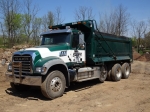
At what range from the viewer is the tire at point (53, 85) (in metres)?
6.40

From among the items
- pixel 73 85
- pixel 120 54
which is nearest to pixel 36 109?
pixel 73 85

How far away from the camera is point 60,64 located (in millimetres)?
6984

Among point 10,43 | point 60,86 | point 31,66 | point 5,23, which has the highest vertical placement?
point 5,23

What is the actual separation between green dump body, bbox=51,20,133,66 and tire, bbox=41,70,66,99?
103 inches

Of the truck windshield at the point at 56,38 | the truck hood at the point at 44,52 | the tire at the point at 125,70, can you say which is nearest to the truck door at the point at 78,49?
the truck windshield at the point at 56,38

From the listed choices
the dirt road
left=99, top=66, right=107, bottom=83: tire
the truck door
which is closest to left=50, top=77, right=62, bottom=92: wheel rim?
the dirt road

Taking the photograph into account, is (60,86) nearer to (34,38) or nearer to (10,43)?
(10,43)

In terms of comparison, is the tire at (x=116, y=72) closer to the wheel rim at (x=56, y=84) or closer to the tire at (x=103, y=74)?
the tire at (x=103, y=74)

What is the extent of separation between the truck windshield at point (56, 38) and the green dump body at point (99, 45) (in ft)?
3.35

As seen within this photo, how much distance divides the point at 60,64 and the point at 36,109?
6.62 feet

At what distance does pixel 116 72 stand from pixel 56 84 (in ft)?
17.4

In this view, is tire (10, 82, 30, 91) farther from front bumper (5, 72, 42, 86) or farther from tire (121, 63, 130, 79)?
tire (121, 63, 130, 79)

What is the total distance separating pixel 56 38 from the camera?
26.1 ft

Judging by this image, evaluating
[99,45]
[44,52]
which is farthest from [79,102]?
[99,45]
